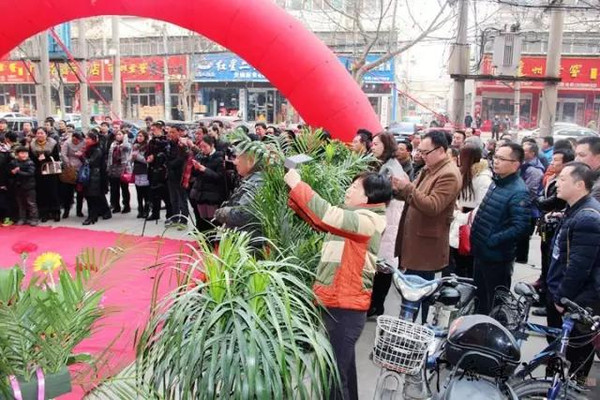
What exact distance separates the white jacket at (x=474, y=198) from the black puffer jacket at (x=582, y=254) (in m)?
1.49

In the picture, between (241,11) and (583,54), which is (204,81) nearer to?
(583,54)

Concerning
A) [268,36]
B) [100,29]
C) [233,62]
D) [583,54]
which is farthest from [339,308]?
[100,29]

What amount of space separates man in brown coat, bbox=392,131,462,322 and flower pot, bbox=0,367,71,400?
8.42 feet

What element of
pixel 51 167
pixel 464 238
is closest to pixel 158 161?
pixel 51 167

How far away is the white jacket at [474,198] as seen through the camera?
189 inches

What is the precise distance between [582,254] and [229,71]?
28.7m

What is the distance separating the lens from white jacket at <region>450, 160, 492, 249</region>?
15.8ft

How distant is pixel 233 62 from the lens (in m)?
30.1

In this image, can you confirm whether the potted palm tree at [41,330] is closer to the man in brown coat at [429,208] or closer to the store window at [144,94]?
the man in brown coat at [429,208]

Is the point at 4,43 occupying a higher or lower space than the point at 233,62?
lower

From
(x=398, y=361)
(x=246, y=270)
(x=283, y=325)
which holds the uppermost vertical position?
(x=246, y=270)

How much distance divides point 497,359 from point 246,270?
3.57ft

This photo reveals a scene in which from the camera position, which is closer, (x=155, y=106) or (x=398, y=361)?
(x=398, y=361)

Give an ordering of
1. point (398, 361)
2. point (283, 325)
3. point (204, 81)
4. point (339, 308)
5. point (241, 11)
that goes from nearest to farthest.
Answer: point (283, 325) → point (398, 361) → point (339, 308) → point (241, 11) → point (204, 81)
